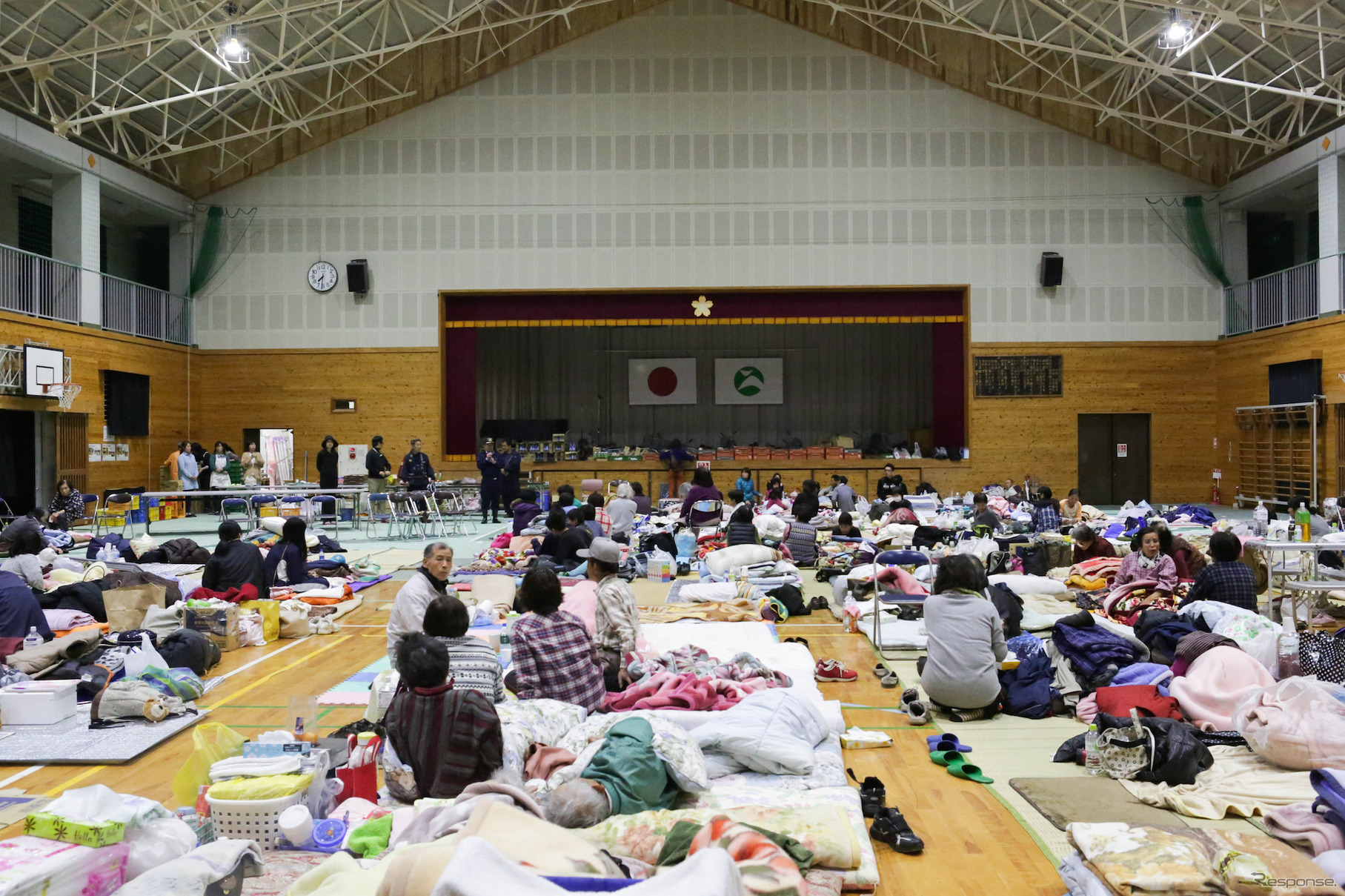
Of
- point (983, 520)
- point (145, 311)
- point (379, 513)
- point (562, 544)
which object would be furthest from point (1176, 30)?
point (145, 311)

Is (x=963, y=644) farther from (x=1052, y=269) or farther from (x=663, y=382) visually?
(x=663, y=382)

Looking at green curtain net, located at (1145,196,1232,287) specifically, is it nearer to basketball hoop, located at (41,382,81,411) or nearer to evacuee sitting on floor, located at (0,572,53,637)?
evacuee sitting on floor, located at (0,572,53,637)

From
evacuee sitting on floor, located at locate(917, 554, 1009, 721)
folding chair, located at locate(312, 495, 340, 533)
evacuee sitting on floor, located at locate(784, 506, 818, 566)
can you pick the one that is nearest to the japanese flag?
folding chair, located at locate(312, 495, 340, 533)

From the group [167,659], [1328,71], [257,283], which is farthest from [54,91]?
[1328,71]

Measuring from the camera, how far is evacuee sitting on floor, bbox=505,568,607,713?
16.4 feet

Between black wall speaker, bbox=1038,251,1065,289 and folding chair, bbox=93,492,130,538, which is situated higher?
black wall speaker, bbox=1038,251,1065,289

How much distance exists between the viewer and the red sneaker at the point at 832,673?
6453 millimetres

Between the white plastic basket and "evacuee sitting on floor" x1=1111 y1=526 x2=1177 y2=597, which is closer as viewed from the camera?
the white plastic basket

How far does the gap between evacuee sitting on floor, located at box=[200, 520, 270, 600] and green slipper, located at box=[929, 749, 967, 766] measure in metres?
6.15

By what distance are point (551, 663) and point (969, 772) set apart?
2.08 meters

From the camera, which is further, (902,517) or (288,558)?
(902,517)

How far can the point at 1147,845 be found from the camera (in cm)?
331

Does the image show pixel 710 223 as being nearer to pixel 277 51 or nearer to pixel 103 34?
pixel 277 51

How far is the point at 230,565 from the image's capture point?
27.9 feet
